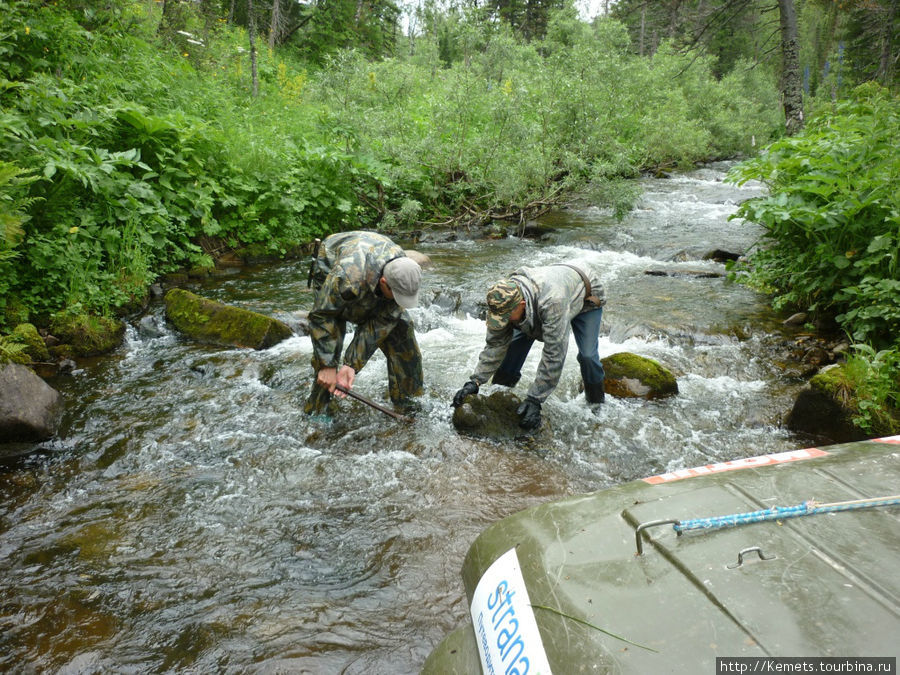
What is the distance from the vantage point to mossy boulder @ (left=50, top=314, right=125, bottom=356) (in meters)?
5.63

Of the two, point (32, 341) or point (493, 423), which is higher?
point (32, 341)

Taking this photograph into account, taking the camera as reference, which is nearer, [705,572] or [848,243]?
[705,572]

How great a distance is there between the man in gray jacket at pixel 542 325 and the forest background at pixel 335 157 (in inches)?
82.5

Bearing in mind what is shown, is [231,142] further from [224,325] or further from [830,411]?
[830,411]

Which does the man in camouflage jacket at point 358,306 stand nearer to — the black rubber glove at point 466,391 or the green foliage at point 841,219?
the black rubber glove at point 466,391

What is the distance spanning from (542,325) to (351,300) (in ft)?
4.90

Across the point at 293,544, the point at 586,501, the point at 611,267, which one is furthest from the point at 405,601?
the point at 611,267

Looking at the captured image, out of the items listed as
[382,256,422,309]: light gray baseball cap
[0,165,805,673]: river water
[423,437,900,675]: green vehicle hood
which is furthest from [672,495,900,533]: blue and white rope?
[382,256,422,309]: light gray baseball cap

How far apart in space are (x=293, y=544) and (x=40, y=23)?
25.6 feet

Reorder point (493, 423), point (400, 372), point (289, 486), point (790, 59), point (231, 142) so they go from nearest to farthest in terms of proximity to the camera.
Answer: point (289, 486)
point (493, 423)
point (400, 372)
point (231, 142)
point (790, 59)

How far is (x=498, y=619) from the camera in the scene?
1.69 metres

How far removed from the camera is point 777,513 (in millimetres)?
1680

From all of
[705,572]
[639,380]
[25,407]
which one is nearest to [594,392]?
[639,380]

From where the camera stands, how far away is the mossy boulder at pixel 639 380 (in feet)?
17.0
